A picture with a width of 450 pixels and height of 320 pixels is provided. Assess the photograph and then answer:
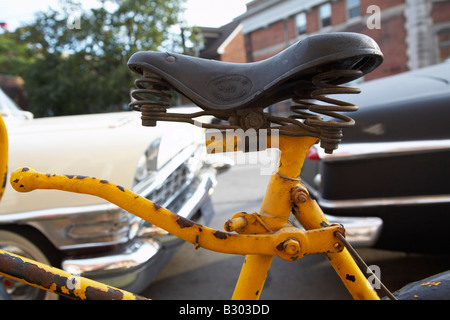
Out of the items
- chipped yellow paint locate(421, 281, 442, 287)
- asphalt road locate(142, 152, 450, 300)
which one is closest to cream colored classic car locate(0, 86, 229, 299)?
asphalt road locate(142, 152, 450, 300)

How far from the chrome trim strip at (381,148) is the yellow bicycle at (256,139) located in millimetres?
973

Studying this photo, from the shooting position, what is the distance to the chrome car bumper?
6.72ft

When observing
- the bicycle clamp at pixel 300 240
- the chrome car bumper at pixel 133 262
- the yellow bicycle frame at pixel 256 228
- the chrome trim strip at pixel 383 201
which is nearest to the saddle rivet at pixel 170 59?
the yellow bicycle frame at pixel 256 228

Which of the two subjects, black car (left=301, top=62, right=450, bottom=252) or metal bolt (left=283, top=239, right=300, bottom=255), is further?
black car (left=301, top=62, right=450, bottom=252)

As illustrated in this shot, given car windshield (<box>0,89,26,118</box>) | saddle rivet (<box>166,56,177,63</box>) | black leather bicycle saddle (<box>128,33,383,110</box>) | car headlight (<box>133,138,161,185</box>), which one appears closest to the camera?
black leather bicycle saddle (<box>128,33,383,110</box>)

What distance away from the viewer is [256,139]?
1.18 meters

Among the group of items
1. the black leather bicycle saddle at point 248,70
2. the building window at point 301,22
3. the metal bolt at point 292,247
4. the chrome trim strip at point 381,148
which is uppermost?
the building window at point 301,22

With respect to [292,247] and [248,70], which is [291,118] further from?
[292,247]

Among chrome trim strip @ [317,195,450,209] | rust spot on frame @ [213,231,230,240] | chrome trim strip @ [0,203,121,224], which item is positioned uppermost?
rust spot on frame @ [213,231,230,240]

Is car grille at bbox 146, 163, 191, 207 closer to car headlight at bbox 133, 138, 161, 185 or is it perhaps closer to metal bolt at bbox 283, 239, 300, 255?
car headlight at bbox 133, 138, 161, 185

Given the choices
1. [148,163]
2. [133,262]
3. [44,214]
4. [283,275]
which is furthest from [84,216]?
[283,275]

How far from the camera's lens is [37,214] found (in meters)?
2.06

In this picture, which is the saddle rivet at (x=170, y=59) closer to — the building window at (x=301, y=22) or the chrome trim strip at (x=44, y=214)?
the chrome trim strip at (x=44, y=214)

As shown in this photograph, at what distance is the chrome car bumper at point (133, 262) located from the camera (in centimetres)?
205
